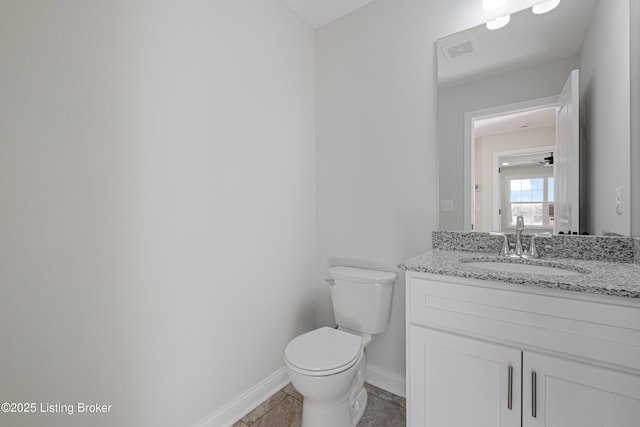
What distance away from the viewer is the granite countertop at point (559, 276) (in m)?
0.86

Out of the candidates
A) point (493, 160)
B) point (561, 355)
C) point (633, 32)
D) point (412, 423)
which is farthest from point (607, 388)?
point (633, 32)

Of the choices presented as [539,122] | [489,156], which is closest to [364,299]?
[489,156]

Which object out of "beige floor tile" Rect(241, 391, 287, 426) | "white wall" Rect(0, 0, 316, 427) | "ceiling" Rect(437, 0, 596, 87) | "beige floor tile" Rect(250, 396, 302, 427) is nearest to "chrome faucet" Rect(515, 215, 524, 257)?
"ceiling" Rect(437, 0, 596, 87)

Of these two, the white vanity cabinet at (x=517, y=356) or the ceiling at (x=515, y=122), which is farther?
the ceiling at (x=515, y=122)

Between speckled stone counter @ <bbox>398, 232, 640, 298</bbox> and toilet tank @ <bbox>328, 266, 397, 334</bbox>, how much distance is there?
358 millimetres

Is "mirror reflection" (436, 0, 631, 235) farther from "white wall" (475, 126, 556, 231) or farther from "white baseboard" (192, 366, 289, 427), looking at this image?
"white baseboard" (192, 366, 289, 427)

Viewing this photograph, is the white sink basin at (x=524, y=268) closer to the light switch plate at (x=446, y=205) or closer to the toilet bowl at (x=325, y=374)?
the light switch plate at (x=446, y=205)

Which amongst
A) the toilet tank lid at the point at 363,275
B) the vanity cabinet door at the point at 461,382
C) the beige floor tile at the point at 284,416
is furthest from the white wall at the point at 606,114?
the beige floor tile at the point at 284,416

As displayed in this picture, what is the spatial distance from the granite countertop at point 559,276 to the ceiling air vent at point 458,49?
1.12 meters

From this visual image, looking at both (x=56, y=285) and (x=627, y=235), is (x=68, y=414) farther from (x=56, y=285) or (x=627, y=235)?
(x=627, y=235)

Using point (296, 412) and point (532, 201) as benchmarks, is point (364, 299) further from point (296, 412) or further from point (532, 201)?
point (532, 201)

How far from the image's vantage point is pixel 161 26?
4.13 feet

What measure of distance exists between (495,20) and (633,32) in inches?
22.3

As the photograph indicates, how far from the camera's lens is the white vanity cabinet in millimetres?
844
